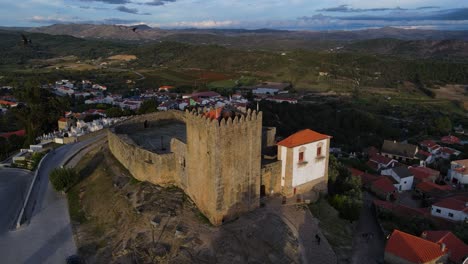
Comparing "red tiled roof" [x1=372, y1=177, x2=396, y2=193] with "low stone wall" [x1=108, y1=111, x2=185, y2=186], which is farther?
"red tiled roof" [x1=372, y1=177, x2=396, y2=193]

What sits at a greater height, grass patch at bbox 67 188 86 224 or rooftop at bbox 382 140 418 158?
grass patch at bbox 67 188 86 224

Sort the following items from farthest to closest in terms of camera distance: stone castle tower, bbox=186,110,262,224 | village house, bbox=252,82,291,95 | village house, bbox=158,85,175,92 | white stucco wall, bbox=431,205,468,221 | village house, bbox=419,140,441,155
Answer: village house, bbox=252,82,291,95 → village house, bbox=158,85,175,92 → village house, bbox=419,140,441,155 → white stucco wall, bbox=431,205,468,221 → stone castle tower, bbox=186,110,262,224

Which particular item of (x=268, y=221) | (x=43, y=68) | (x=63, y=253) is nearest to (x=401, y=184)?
(x=268, y=221)

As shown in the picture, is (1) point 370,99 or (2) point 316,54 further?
(2) point 316,54

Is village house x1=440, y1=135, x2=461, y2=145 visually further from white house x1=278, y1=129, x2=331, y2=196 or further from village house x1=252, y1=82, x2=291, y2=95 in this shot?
white house x1=278, y1=129, x2=331, y2=196

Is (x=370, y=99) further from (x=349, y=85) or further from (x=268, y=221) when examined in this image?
(x=268, y=221)

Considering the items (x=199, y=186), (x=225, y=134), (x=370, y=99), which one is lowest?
(x=370, y=99)

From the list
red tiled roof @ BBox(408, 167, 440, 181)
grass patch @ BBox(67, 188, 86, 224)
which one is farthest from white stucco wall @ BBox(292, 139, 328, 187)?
red tiled roof @ BBox(408, 167, 440, 181)

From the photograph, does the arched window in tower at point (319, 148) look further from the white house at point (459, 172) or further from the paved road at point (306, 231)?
the white house at point (459, 172)
